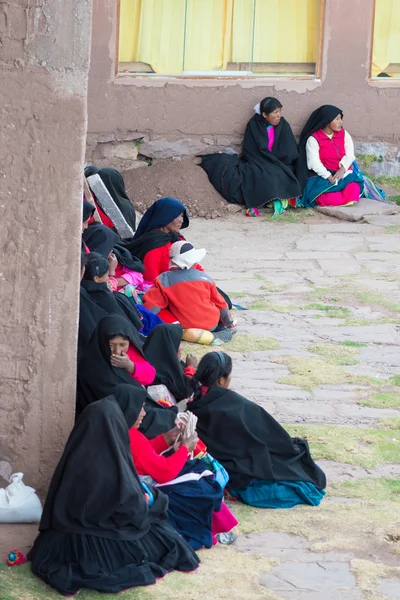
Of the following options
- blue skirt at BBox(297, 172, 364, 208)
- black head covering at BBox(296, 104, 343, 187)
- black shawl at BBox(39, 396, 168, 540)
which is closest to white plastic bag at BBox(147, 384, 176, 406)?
black shawl at BBox(39, 396, 168, 540)

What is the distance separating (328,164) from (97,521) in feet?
25.9

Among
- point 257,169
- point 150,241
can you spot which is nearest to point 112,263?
point 150,241

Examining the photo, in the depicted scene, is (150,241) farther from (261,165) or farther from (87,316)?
(261,165)

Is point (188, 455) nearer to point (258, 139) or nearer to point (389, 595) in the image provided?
point (389, 595)

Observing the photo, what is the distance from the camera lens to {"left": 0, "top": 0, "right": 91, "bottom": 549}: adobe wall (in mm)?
4172

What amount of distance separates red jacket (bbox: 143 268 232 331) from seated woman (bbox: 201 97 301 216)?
12.9 feet

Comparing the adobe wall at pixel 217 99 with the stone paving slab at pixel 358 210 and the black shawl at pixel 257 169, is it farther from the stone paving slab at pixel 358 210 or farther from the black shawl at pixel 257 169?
the stone paving slab at pixel 358 210

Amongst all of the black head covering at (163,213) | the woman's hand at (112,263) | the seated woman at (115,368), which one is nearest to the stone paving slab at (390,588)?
the seated woman at (115,368)

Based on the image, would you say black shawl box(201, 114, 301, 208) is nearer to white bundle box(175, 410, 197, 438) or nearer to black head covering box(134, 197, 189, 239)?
black head covering box(134, 197, 189, 239)

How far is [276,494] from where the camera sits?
4824 mm

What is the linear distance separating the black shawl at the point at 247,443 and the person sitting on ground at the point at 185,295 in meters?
2.15

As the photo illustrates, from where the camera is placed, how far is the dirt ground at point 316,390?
4086 mm

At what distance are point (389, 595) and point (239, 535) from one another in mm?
751

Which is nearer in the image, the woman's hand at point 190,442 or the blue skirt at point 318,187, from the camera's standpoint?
the woman's hand at point 190,442
